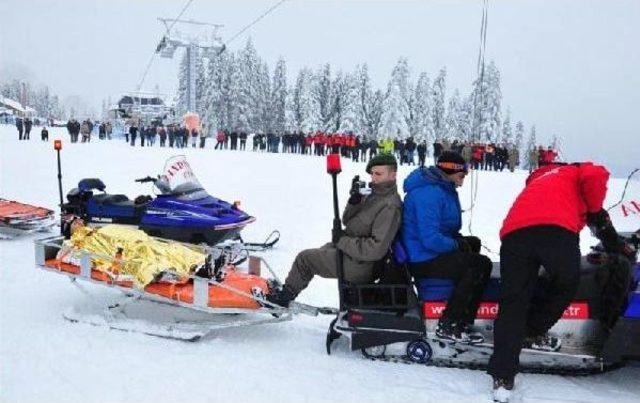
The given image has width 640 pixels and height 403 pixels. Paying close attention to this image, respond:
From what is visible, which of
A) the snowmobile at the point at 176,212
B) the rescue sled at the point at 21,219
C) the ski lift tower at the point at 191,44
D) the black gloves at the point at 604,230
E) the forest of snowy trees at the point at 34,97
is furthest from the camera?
the forest of snowy trees at the point at 34,97

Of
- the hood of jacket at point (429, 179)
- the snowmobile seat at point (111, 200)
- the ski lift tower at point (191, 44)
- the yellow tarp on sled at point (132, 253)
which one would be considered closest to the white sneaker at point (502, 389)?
the hood of jacket at point (429, 179)

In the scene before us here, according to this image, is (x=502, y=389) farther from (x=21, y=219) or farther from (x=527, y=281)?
(x=21, y=219)

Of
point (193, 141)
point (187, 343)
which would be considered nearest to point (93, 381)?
point (187, 343)

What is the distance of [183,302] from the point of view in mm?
4848

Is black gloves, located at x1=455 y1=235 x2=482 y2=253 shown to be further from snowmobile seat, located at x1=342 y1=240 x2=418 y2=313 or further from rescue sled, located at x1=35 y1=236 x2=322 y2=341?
rescue sled, located at x1=35 y1=236 x2=322 y2=341

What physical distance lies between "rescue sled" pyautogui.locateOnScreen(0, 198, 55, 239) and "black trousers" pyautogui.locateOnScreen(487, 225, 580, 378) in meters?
7.17

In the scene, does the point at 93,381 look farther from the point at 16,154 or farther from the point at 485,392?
the point at 16,154

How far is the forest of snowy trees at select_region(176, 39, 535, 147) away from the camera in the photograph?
176 feet

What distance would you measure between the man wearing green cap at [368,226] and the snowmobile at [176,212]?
3004mm

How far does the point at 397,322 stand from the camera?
450 cm

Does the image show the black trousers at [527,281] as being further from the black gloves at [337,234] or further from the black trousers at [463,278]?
the black gloves at [337,234]

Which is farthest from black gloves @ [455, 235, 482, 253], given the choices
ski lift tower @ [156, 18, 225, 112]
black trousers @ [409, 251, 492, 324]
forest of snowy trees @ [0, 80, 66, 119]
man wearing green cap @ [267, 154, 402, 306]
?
forest of snowy trees @ [0, 80, 66, 119]

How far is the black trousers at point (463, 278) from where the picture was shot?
14.0 feet

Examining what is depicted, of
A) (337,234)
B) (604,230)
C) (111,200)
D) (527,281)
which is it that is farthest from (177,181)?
(604,230)
